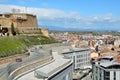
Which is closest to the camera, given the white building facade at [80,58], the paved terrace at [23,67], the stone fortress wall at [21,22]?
the paved terrace at [23,67]

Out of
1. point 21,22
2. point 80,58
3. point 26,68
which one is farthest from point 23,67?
point 80,58

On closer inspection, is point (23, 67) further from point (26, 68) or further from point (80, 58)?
point (80, 58)

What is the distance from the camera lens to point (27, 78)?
Result: 29062 millimetres

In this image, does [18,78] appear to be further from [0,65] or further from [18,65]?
[0,65]

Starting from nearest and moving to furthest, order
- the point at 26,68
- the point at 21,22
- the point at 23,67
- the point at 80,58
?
the point at 23,67, the point at 26,68, the point at 21,22, the point at 80,58

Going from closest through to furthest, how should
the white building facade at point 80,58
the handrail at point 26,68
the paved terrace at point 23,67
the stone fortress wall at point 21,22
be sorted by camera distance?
the handrail at point 26,68
the paved terrace at point 23,67
the stone fortress wall at point 21,22
the white building facade at point 80,58

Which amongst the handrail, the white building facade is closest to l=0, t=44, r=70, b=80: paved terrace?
the handrail

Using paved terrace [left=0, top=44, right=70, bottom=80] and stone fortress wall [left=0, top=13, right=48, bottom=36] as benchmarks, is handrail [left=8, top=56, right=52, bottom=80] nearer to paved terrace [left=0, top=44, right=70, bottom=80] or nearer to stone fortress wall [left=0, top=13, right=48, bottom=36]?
paved terrace [left=0, top=44, right=70, bottom=80]


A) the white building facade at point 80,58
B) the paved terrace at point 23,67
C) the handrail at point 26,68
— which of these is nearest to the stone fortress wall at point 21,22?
the white building facade at point 80,58

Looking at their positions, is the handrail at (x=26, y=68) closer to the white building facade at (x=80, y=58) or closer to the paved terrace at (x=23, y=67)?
the paved terrace at (x=23, y=67)

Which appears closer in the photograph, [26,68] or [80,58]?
[26,68]

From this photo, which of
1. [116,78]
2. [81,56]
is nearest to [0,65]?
[116,78]

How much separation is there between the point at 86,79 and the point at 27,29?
739 inches

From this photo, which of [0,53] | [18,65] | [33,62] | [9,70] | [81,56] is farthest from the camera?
[81,56]
